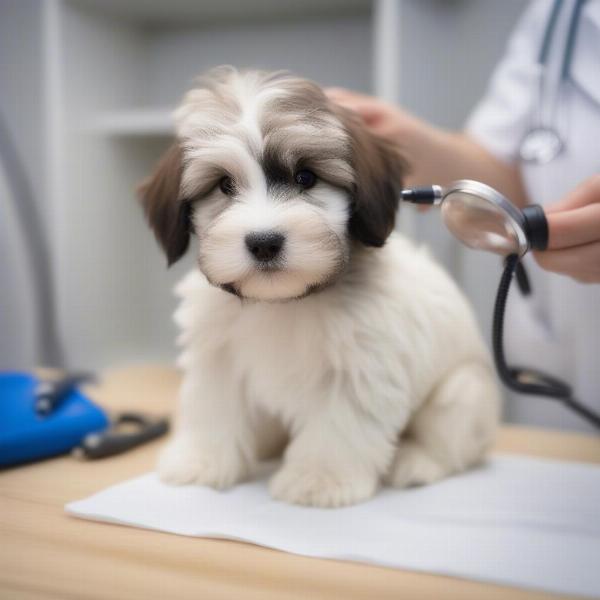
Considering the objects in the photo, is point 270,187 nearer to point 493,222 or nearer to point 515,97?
point 493,222

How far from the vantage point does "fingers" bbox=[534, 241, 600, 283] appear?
829 mm

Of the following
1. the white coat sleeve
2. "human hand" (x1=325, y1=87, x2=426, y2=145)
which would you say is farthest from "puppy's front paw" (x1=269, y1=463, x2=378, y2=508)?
the white coat sleeve

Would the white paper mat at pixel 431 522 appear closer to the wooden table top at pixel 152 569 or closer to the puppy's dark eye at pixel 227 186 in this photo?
the wooden table top at pixel 152 569

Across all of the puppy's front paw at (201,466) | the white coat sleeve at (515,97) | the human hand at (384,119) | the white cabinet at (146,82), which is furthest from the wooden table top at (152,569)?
the white coat sleeve at (515,97)

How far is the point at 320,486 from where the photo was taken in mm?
950

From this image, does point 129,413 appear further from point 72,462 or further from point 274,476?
point 274,476

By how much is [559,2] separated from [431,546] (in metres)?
1.13

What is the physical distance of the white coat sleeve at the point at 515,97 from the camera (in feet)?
5.06

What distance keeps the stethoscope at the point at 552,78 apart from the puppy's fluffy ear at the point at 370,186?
561 mm

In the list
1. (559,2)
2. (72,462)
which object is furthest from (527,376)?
(72,462)

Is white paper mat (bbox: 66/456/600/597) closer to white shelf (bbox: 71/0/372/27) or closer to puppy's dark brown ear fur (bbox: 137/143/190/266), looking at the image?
puppy's dark brown ear fur (bbox: 137/143/190/266)

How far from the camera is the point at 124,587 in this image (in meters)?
0.69

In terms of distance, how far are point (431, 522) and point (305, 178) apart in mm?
484

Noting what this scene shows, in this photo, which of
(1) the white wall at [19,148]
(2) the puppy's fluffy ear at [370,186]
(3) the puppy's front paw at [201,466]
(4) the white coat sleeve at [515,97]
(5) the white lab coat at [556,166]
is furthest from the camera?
(4) the white coat sleeve at [515,97]
